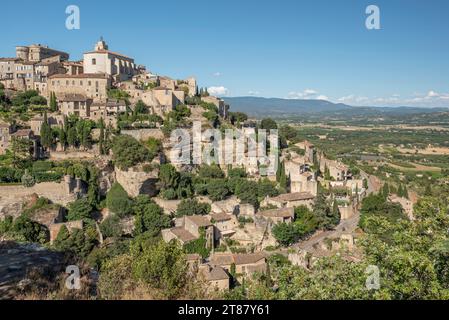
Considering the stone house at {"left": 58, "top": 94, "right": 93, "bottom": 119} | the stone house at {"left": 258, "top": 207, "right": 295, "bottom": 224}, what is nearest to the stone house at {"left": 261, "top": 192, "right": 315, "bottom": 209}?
the stone house at {"left": 258, "top": 207, "right": 295, "bottom": 224}

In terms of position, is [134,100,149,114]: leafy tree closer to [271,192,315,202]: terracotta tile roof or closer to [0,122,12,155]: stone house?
[0,122,12,155]: stone house

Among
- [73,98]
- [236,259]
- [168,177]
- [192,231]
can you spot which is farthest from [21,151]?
[236,259]

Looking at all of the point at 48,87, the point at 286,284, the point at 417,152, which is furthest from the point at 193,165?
the point at 417,152

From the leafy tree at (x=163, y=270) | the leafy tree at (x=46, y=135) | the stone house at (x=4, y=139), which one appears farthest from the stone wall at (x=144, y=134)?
the leafy tree at (x=163, y=270)

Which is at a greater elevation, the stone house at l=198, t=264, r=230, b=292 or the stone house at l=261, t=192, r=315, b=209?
the stone house at l=261, t=192, r=315, b=209

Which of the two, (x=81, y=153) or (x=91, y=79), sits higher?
(x=91, y=79)

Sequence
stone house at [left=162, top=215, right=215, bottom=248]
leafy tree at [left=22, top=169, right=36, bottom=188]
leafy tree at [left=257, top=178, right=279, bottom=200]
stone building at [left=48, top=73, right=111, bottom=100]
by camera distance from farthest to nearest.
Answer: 1. stone building at [left=48, top=73, right=111, bottom=100]
2. leafy tree at [left=257, top=178, right=279, bottom=200]
3. leafy tree at [left=22, top=169, right=36, bottom=188]
4. stone house at [left=162, top=215, right=215, bottom=248]

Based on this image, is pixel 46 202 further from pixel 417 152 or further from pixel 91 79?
pixel 417 152
